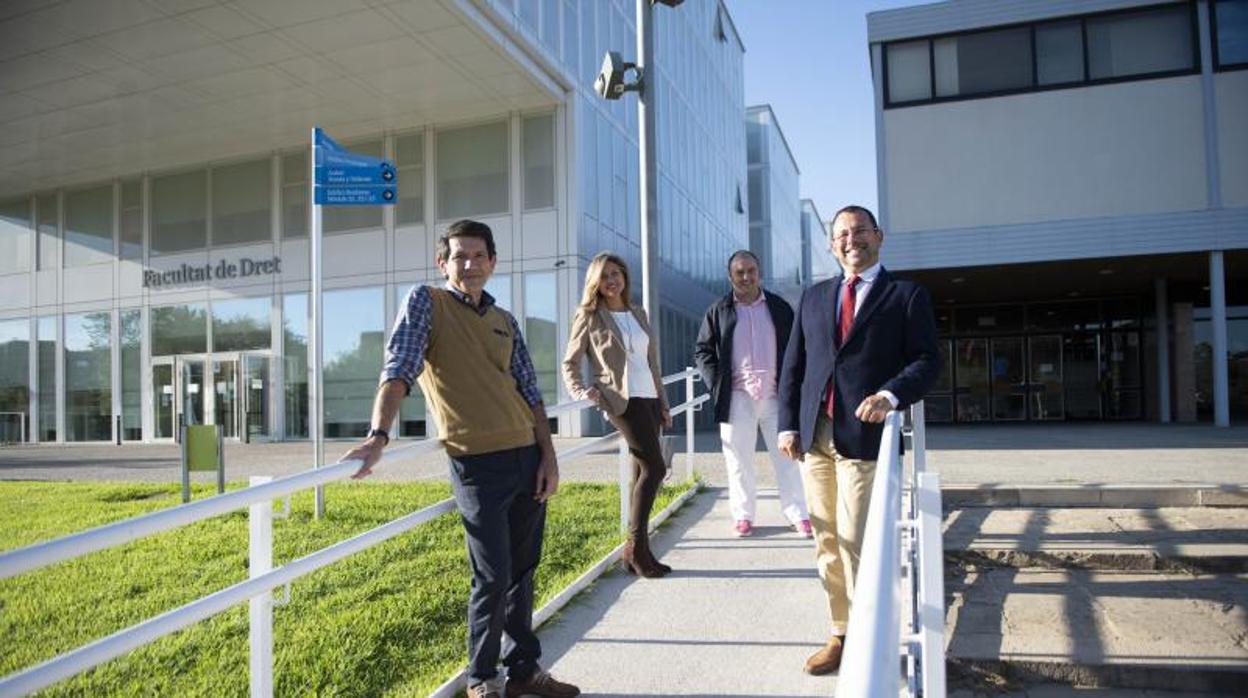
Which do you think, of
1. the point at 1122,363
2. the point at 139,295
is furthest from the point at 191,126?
the point at 1122,363

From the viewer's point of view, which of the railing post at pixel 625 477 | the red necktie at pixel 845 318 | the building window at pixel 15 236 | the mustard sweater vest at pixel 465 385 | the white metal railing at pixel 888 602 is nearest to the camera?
the white metal railing at pixel 888 602

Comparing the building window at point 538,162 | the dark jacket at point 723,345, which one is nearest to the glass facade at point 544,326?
the building window at point 538,162

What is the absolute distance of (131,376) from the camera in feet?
72.6

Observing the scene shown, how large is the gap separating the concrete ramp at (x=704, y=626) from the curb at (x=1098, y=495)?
1596 millimetres

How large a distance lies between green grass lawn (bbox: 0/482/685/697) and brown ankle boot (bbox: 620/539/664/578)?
0.34 metres

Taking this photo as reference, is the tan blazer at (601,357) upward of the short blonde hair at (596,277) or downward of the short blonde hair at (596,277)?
downward

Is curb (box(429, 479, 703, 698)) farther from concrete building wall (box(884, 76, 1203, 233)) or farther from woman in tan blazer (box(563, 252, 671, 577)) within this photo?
concrete building wall (box(884, 76, 1203, 233))

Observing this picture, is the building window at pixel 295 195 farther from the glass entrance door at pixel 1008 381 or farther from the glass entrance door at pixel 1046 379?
the glass entrance door at pixel 1046 379

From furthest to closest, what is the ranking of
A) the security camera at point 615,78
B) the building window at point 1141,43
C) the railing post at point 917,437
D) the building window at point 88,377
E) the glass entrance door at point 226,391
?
the building window at point 88,377 → the glass entrance door at point 226,391 → the building window at point 1141,43 → the security camera at point 615,78 → the railing post at point 917,437

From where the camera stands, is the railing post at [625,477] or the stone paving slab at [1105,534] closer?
the stone paving slab at [1105,534]

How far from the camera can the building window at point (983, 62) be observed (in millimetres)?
14562

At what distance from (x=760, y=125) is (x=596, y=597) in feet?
123

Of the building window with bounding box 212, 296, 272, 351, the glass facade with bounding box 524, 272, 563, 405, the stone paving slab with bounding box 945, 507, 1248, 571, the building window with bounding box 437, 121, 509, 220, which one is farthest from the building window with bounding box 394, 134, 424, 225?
the stone paving slab with bounding box 945, 507, 1248, 571

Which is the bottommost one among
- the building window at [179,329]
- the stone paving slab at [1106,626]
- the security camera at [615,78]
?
the stone paving slab at [1106,626]
